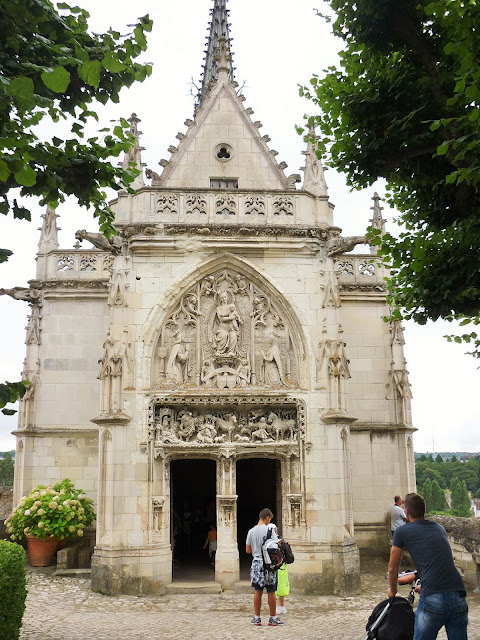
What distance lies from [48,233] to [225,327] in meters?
7.33

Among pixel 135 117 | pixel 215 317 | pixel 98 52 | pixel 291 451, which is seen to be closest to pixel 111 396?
pixel 215 317

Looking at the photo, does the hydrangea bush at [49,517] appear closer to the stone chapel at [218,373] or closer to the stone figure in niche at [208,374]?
the stone chapel at [218,373]

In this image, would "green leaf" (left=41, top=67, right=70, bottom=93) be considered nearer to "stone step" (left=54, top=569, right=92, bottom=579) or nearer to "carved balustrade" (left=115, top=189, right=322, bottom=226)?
"carved balustrade" (left=115, top=189, right=322, bottom=226)

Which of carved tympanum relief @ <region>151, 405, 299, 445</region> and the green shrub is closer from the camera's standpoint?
the green shrub

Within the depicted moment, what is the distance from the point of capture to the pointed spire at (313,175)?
15.4m

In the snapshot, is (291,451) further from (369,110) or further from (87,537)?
(369,110)

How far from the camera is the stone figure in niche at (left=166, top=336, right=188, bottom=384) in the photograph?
1419 cm

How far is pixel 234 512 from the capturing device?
44.5 feet

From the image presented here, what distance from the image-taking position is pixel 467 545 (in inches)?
514

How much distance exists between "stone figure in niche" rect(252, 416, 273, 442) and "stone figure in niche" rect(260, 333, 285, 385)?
94 centimetres

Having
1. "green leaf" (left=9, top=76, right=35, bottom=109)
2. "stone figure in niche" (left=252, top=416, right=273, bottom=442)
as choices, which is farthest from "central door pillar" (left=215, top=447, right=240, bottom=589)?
"green leaf" (left=9, top=76, right=35, bottom=109)

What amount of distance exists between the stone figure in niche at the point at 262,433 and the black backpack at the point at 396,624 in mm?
8448

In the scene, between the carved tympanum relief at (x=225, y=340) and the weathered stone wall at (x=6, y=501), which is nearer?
the carved tympanum relief at (x=225, y=340)

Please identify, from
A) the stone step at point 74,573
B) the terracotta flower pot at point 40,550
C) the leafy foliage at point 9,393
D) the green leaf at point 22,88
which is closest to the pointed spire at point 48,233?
the terracotta flower pot at point 40,550
